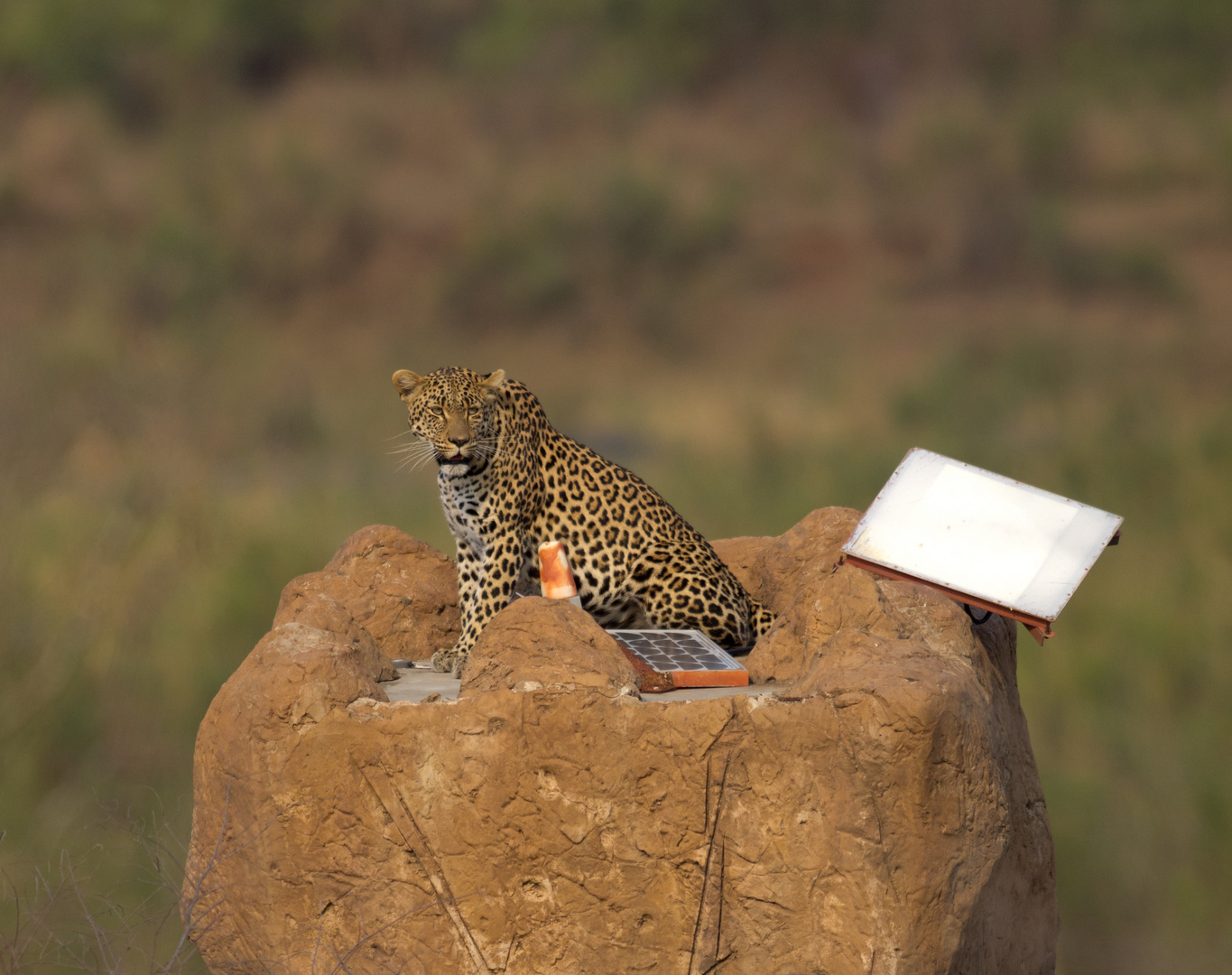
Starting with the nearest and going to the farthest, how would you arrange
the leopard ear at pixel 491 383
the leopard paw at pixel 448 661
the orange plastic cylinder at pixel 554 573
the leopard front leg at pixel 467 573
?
the orange plastic cylinder at pixel 554 573 < the leopard paw at pixel 448 661 < the leopard ear at pixel 491 383 < the leopard front leg at pixel 467 573

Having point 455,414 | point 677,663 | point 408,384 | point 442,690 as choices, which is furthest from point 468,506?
point 677,663

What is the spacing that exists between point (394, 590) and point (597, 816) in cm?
271

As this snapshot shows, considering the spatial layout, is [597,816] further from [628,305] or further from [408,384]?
[628,305]

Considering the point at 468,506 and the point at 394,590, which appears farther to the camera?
the point at 394,590

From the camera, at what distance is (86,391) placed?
25.2 m

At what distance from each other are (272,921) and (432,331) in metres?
32.5

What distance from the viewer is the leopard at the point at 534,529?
8750mm

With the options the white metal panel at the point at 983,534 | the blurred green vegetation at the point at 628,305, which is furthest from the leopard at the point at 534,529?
the blurred green vegetation at the point at 628,305

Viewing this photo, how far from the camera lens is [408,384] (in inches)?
350

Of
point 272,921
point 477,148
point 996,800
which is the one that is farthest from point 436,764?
point 477,148

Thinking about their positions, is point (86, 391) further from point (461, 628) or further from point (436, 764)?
point (436, 764)

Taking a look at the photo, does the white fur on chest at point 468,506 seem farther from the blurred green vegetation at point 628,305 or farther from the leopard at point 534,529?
the blurred green vegetation at point 628,305

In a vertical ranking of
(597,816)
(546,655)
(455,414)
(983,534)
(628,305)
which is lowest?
(628,305)

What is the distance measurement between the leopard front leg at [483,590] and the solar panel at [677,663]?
845 millimetres
